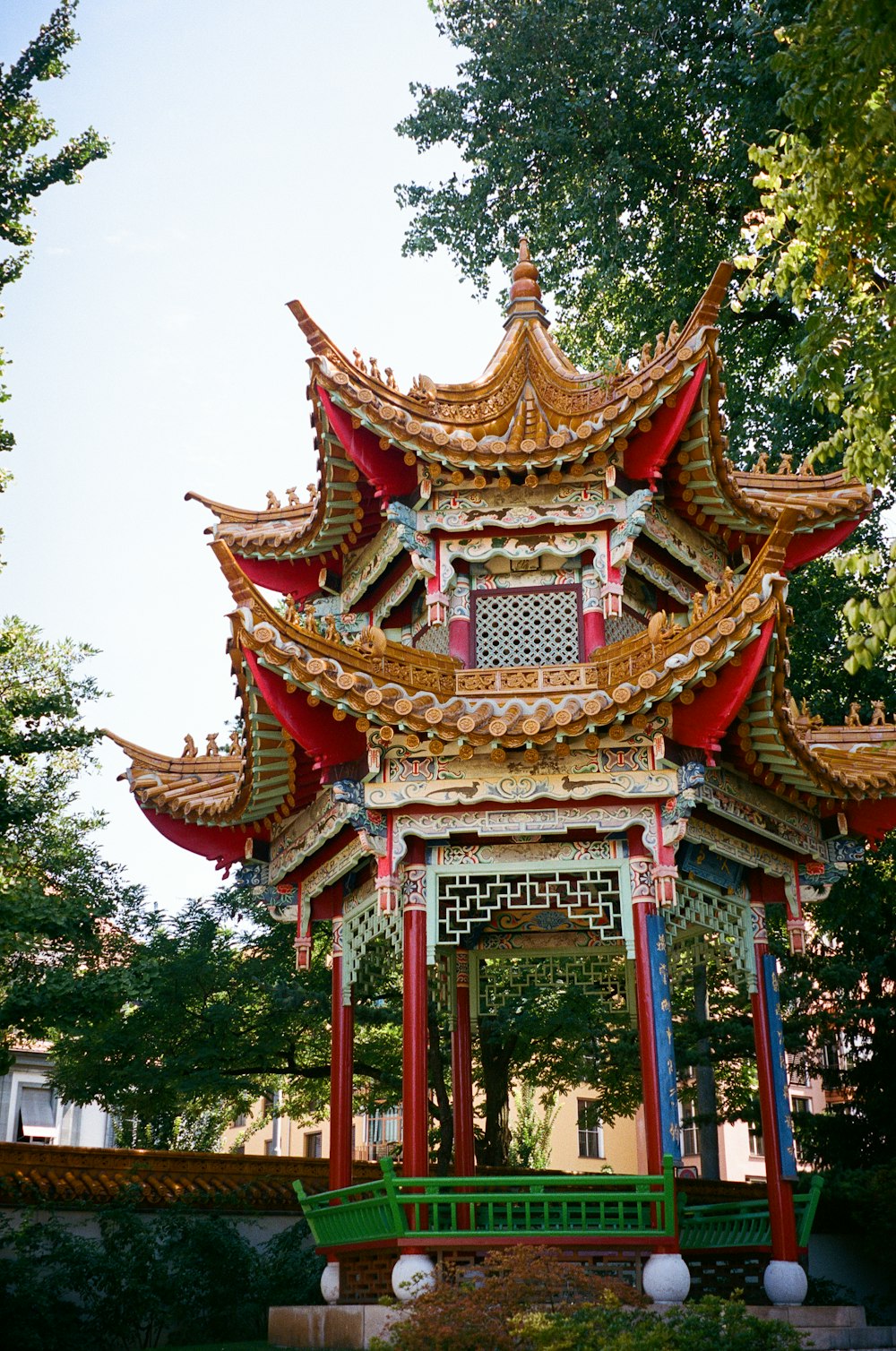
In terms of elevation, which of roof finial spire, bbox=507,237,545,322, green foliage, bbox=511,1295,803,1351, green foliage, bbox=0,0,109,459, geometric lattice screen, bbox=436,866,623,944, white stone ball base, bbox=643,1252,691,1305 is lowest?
green foliage, bbox=511,1295,803,1351

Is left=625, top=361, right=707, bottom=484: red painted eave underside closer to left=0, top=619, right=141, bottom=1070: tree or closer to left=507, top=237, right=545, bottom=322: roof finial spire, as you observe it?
left=507, top=237, right=545, bottom=322: roof finial spire

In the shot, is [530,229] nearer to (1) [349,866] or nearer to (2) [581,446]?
(2) [581,446]

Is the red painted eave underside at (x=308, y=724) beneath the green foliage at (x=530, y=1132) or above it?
above

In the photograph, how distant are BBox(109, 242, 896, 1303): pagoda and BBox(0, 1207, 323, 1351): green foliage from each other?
297 centimetres

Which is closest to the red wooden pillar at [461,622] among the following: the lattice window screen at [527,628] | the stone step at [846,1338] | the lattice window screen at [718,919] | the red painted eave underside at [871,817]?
the lattice window screen at [527,628]

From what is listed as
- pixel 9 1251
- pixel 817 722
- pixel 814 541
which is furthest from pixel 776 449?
pixel 9 1251

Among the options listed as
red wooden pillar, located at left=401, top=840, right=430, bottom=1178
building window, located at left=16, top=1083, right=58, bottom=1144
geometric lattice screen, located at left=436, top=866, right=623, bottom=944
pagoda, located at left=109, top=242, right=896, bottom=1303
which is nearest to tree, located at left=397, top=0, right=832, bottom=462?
pagoda, located at left=109, top=242, right=896, bottom=1303

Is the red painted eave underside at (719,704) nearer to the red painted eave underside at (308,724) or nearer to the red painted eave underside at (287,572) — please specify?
the red painted eave underside at (308,724)

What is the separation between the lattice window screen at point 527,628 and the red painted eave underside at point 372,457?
132 centimetres

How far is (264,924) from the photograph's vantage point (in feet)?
63.9

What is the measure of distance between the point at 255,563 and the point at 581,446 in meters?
3.92

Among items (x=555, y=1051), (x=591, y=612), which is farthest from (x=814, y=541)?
(x=555, y=1051)

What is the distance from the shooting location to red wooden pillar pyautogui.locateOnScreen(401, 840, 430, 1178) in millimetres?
10250

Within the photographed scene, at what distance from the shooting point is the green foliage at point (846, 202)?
26.1ft
